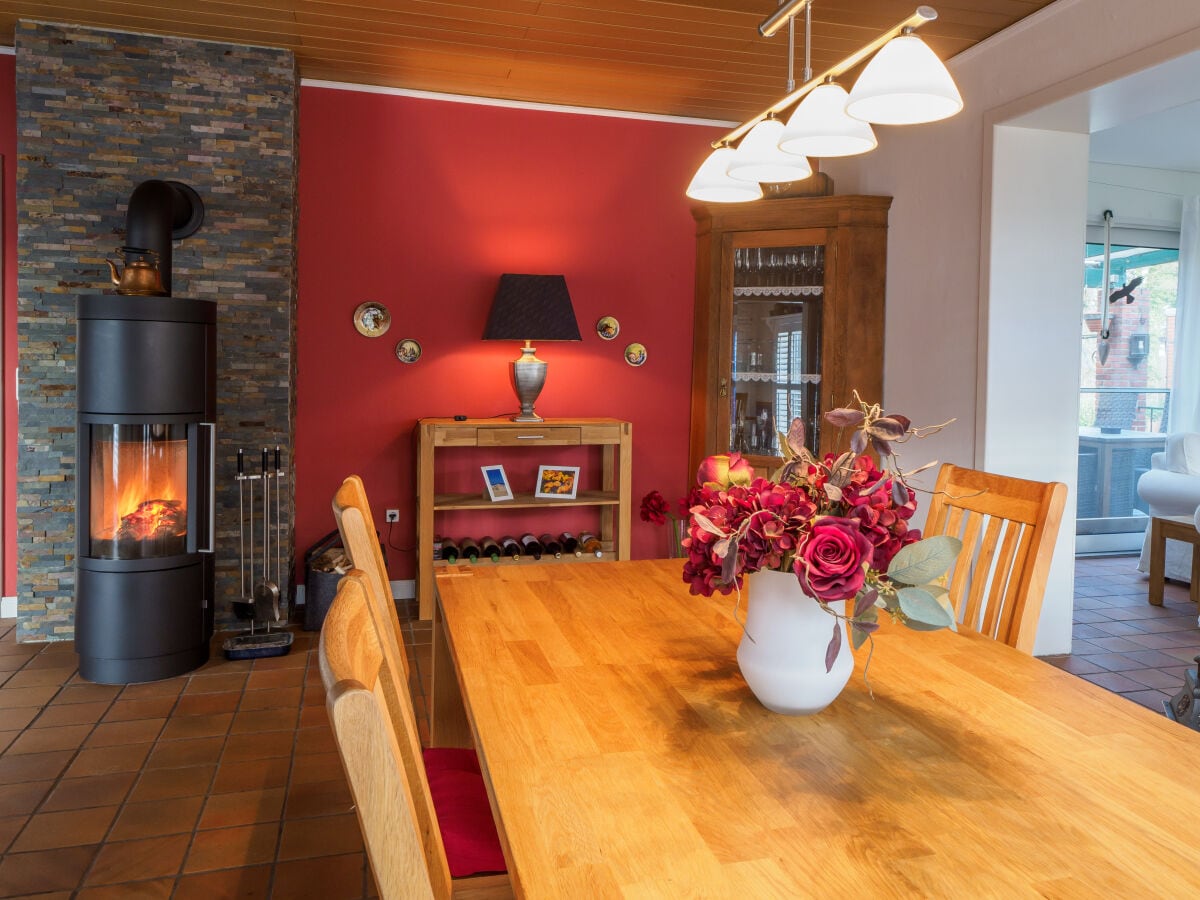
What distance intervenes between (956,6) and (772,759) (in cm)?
320

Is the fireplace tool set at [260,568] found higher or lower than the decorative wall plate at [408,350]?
lower

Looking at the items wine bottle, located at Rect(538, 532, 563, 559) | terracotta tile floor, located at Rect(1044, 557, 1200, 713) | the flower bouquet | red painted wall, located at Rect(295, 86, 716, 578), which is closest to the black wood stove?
red painted wall, located at Rect(295, 86, 716, 578)

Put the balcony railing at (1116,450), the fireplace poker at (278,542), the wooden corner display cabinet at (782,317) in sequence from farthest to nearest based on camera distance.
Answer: the balcony railing at (1116,450), the wooden corner display cabinet at (782,317), the fireplace poker at (278,542)

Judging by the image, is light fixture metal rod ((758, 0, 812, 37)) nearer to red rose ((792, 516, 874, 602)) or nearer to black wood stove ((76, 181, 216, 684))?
red rose ((792, 516, 874, 602))

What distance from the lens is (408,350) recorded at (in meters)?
4.61

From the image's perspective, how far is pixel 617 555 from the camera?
4.71 metres

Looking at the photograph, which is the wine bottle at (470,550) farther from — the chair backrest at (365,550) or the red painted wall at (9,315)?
the chair backrest at (365,550)

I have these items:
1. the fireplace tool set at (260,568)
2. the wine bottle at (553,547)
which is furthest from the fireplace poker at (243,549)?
the wine bottle at (553,547)

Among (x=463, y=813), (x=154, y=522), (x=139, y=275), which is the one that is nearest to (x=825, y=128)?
(x=463, y=813)

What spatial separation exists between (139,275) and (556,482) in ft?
7.21

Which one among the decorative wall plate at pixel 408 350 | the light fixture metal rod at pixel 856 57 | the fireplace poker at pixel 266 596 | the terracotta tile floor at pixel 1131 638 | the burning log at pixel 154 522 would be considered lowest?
the terracotta tile floor at pixel 1131 638

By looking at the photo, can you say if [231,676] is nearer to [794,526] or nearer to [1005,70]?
[794,526]

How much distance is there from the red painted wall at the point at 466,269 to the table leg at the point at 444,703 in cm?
256

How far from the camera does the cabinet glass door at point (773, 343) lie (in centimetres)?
455
